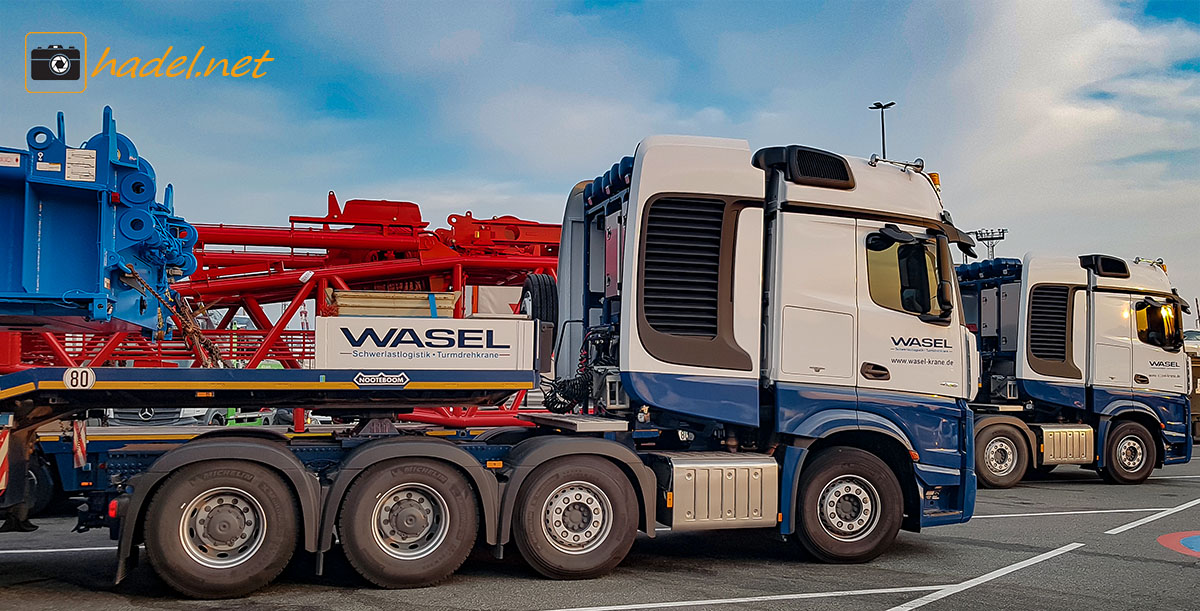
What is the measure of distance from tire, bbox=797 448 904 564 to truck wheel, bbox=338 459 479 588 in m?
2.82

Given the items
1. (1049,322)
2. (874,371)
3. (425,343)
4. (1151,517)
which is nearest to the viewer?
(425,343)

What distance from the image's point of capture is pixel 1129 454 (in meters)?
14.9

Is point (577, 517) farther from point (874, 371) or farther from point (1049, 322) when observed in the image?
point (1049, 322)

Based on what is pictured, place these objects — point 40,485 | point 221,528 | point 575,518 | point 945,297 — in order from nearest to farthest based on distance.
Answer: point 221,528
point 575,518
point 40,485
point 945,297

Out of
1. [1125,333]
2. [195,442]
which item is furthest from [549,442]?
[1125,333]

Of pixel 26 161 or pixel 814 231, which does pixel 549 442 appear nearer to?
pixel 814 231

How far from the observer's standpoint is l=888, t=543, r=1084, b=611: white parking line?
668cm

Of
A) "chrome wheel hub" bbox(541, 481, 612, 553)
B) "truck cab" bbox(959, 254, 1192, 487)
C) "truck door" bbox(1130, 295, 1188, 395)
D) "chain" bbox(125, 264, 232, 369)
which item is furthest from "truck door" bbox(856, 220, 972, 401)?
"truck door" bbox(1130, 295, 1188, 395)

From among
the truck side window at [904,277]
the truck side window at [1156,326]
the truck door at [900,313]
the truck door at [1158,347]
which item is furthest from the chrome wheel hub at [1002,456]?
the truck side window at [904,277]

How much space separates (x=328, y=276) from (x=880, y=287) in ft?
27.0

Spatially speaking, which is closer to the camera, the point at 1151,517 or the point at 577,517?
the point at 577,517

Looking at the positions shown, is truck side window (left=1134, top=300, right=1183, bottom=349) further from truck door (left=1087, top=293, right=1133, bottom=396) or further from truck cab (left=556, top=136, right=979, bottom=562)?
truck cab (left=556, top=136, right=979, bottom=562)

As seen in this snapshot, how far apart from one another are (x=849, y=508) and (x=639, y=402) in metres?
2.01

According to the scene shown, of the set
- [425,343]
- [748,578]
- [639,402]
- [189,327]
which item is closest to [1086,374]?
[748,578]
